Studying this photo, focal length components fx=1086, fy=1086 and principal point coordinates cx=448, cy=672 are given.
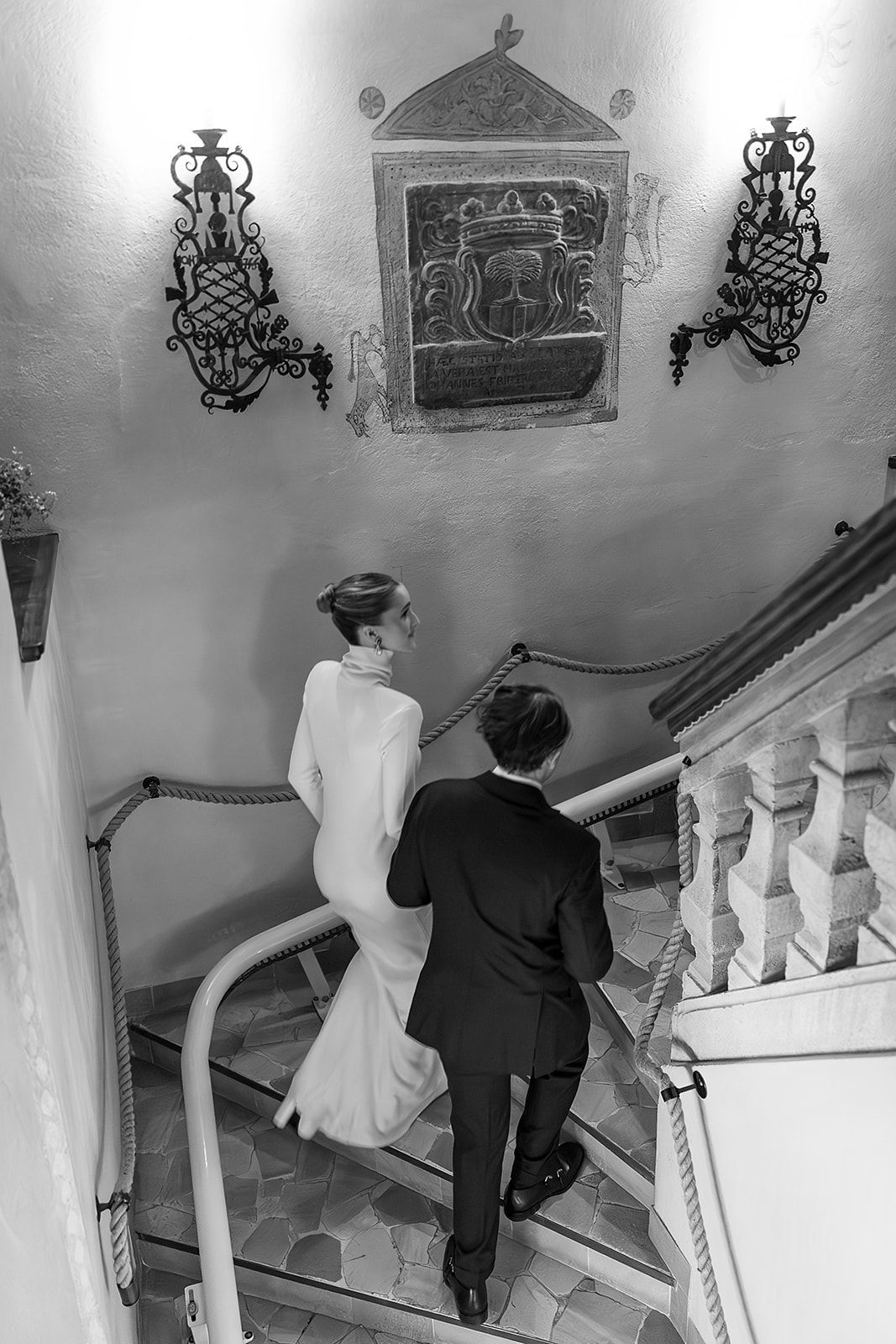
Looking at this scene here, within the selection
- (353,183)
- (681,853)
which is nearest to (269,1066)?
(681,853)

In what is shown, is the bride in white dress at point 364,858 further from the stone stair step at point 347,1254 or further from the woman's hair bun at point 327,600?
the stone stair step at point 347,1254

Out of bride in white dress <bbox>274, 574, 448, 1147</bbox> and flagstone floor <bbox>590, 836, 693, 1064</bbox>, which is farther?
flagstone floor <bbox>590, 836, 693, 1064</bbox>

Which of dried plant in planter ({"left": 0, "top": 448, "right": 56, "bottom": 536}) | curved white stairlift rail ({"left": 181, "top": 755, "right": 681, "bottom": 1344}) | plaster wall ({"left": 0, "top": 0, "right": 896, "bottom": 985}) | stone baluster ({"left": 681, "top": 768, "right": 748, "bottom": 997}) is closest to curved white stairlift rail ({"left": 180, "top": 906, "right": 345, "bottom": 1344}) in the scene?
curved white stairlift rail ({"left": 181, "top": 755, "right": 681, "bottom": 1344})

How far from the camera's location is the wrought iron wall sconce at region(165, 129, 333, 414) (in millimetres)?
3391

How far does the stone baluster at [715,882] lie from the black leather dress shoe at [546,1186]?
1226mm

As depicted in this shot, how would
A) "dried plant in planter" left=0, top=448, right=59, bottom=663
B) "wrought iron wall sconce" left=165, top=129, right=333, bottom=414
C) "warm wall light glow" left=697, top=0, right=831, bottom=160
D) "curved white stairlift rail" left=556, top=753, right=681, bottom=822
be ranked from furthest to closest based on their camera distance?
1. "curved white stairlift rail" left=556, top=753, right=681, bottom=822
2. "warm wall light glow" left=697, top=0, right=831, bottom=160
3. "wrought iron wall sconce" left=165, top=129, right=333, bottom=414
4. "dried plant in planter" left=0, top=448, right=59, bottom=663

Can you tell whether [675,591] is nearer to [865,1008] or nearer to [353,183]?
[353,183]

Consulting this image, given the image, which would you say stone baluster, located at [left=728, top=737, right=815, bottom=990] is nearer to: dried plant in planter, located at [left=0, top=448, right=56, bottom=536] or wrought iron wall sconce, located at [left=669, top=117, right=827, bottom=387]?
dried plant in planter, located at [left=0, top=448, right=56, bottom=536]

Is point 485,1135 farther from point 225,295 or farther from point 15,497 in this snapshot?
point 225,295

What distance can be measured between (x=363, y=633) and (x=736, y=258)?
2141 mm

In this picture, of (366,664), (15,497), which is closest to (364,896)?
(366,664)

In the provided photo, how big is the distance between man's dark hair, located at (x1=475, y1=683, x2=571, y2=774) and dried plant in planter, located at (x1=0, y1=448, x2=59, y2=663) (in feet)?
3.59

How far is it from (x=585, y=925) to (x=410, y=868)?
18.7 inches

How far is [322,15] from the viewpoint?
3.37 metres
